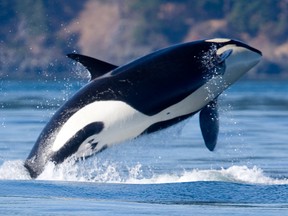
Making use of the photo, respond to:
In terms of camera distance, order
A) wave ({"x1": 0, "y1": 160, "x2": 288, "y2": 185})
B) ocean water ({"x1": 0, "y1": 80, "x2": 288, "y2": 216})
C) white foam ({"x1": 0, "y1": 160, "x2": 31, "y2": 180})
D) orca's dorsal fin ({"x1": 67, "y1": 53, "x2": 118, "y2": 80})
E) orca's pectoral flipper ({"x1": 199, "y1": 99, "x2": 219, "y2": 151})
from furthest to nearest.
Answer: orca's pectoral flipper ({"x1": 199, "y1": 99, "x2": 219, "y2": 151})
white foam ({"x1": 0, "y1": 160, "x2": 31, "y2": 180})
wave ({"x1": 0, "y1": 160, "x2": 288, "y2": 185})
orca's dorsal fin ({"x1": 67, "y1": 53, "x2": 118, "y2": 80})
ocean water ({"x1": 0, "y1": 80, "x2": 288, "y2": 216})

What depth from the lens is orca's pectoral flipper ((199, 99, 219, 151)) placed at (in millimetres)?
13691

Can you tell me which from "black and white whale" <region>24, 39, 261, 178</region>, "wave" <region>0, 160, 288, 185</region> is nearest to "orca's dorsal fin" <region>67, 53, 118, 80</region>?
"black and white whale" <region>24, 39, 261, 178</region>

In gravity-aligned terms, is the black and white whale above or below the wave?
above

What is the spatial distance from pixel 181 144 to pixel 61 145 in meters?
8.22

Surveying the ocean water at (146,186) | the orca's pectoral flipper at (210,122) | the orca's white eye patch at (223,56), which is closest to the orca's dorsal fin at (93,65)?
the ocean water at (146,186)

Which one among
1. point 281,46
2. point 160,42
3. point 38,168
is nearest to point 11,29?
point 160,42

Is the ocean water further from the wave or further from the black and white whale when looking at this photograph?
the black and white whale

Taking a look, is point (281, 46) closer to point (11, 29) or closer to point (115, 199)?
point (11, 29)

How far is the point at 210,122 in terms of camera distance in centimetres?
1380

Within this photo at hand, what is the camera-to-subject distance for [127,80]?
42.7 feet

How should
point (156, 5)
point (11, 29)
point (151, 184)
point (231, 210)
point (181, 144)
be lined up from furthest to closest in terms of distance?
point (156, 5)
point (11, 29)
point (181, 144)
point (151, 184)
point (231, 210)

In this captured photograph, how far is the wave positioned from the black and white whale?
0.36 ft

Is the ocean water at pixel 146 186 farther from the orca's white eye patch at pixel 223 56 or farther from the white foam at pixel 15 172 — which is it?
the orca's white eye patch at pixel 223 56

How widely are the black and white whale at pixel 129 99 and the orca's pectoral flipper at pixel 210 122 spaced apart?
46cm
